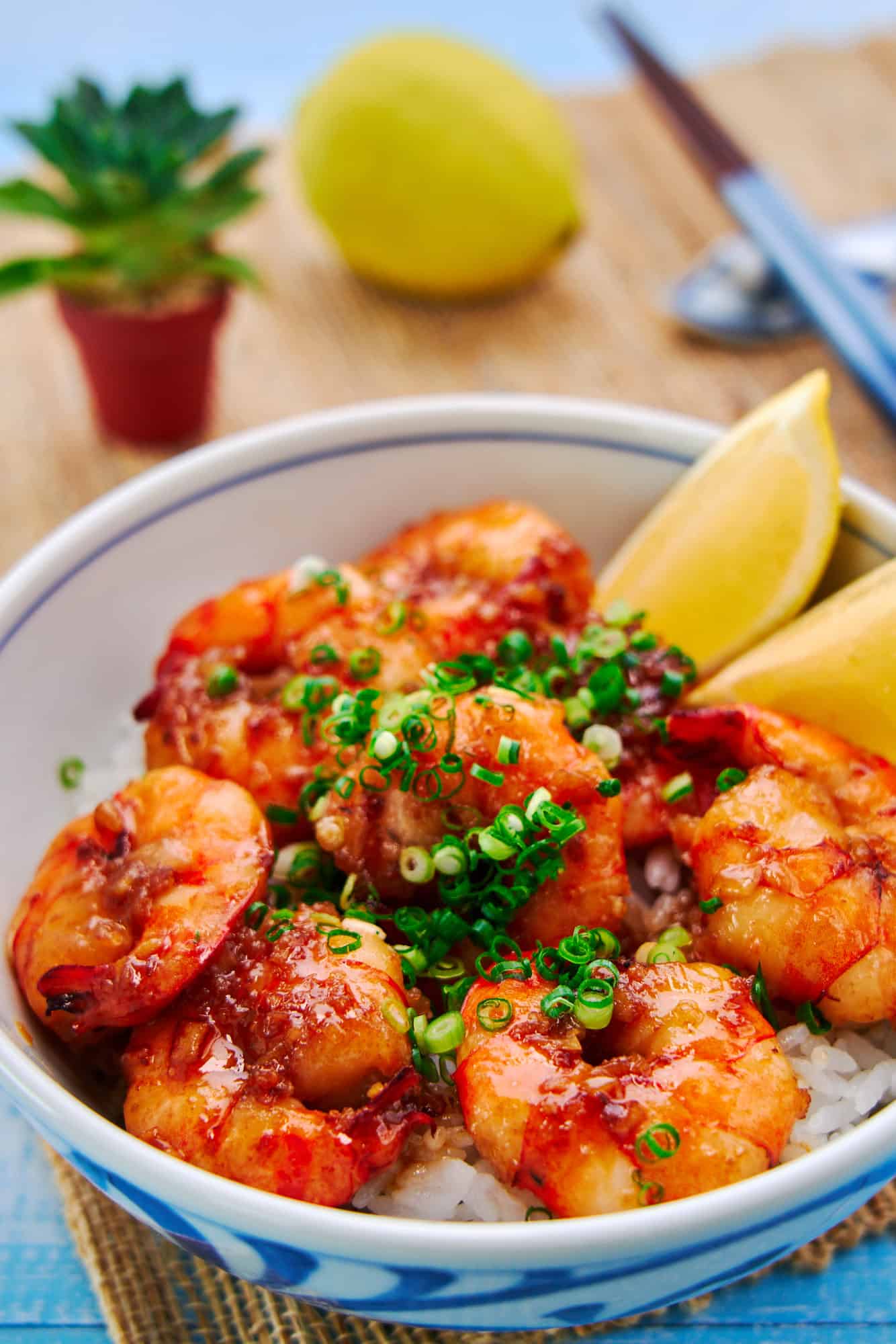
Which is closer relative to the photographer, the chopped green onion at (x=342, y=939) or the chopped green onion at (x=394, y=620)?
the chopped green onion at (x=342, y=939)

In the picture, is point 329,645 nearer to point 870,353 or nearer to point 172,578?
point 172,578

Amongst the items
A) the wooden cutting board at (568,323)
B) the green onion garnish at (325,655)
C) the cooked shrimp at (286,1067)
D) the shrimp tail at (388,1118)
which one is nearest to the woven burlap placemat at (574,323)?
the wooden cutting board at (568,323)

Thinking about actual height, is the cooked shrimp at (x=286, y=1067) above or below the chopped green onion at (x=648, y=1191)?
above

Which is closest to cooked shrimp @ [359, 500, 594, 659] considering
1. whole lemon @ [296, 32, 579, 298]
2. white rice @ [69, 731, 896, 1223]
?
white rice @ [69, 731, 896, 1223]

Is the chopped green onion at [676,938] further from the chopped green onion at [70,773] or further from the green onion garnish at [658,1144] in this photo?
the chopped green onion at [70,773]

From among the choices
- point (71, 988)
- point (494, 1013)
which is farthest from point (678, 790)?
point (71, 988)

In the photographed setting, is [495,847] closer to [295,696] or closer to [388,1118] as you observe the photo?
[388,1118]

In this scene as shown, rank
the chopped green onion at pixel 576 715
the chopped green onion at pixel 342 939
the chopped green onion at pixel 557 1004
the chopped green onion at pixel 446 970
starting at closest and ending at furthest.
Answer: the chopped green onion at pixel 557 1004
the chopped green onion at pixel 342 939
the chopped green onion at pixel 446 970
the chopped green onion at pixel 576 715
